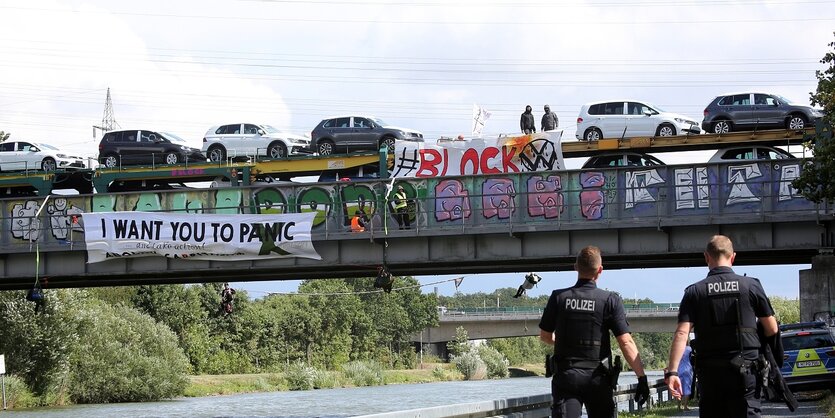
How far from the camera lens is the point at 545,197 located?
114 ft

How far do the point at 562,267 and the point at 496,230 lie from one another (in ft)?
16.3

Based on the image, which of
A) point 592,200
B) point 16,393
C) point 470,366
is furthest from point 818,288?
point 470,366

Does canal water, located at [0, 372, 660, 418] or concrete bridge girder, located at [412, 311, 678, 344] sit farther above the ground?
concrete bridge girder, located at [412, 311, 678, 344]

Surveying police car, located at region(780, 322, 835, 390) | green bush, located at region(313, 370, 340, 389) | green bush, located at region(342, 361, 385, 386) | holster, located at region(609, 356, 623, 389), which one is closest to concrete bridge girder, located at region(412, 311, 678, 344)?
green bush, located at region(342, 361, 385, 386)

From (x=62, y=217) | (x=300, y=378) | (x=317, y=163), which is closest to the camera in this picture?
(x=62, y=217)

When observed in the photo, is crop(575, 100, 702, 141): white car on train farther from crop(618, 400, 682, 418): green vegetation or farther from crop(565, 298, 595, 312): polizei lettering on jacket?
crop(565, 298, 595, 312): polizei lettering on jacket

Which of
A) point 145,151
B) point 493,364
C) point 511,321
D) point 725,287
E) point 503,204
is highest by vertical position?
point 145,151

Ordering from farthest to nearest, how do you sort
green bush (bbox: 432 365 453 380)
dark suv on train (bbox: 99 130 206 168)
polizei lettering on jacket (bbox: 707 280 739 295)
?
1. green bush (bbox: 432 365 453 380)
2. dark suv on train (bbox: 99 130 206 168)
3. polizei lettering on jacket (bbox: 707 280 739 295)

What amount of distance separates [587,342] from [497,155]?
30003 millimetres

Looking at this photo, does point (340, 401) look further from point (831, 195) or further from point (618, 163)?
point (831, 195)

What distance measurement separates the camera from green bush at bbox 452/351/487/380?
103000 millimetres

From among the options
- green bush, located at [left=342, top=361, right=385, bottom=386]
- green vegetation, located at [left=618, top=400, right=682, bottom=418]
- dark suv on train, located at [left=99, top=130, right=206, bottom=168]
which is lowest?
green bush, located at [left=342, top=361, right=385, bottom=386]

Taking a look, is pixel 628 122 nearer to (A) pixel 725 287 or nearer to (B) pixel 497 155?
(B) pixel 497 155

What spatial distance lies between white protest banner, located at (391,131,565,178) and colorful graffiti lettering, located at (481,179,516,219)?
127 inches
